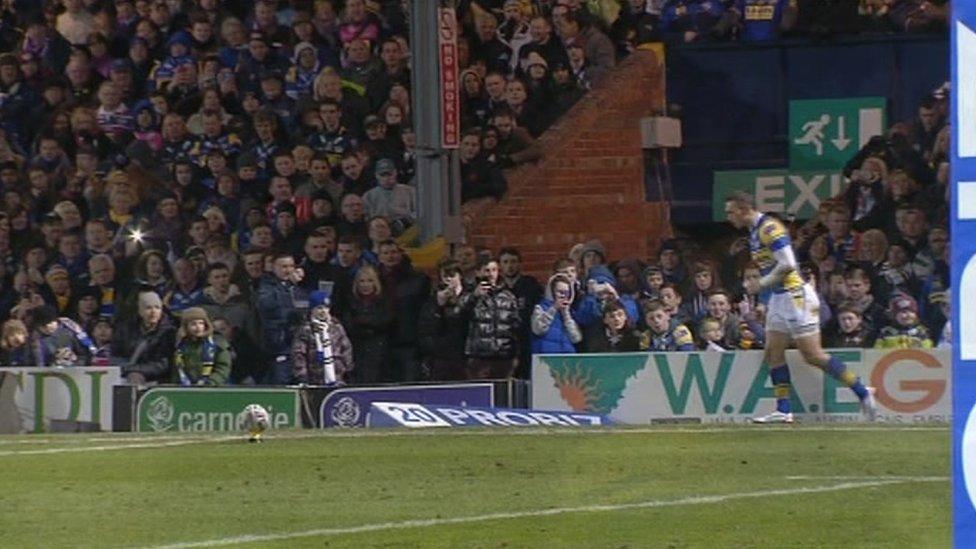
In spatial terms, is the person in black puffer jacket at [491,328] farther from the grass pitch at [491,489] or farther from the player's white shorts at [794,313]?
the grass pitch at [491,489]

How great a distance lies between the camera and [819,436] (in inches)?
604

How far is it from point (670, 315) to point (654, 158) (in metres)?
3.89

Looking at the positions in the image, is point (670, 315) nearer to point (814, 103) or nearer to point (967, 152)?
point (814, 103)

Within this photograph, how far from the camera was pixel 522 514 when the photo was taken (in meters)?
11.3

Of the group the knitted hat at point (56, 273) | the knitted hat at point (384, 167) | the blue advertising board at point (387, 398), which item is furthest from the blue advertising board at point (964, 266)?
the knitted hat at point (56, 273)

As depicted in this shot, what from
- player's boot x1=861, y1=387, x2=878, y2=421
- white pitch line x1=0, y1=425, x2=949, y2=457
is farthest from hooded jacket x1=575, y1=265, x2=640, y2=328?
white pitch line x1=0, y1=425, x2=949, y2=457

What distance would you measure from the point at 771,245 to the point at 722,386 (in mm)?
1302

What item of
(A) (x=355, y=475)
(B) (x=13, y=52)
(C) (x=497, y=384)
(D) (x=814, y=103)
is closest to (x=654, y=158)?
(D) (x=814, y=103)

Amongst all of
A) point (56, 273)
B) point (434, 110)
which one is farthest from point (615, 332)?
point (56, 273)

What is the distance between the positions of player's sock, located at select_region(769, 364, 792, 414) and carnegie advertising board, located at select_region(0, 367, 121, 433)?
511 cm

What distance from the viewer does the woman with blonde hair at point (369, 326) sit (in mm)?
19922

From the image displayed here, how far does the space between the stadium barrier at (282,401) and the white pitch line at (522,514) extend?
6.31 metres

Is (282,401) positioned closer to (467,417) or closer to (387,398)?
(387,398)

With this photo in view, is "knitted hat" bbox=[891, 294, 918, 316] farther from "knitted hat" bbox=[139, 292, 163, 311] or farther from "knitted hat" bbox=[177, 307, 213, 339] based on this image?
"knitted hat" bbox=[139, 292, 163, 311]
